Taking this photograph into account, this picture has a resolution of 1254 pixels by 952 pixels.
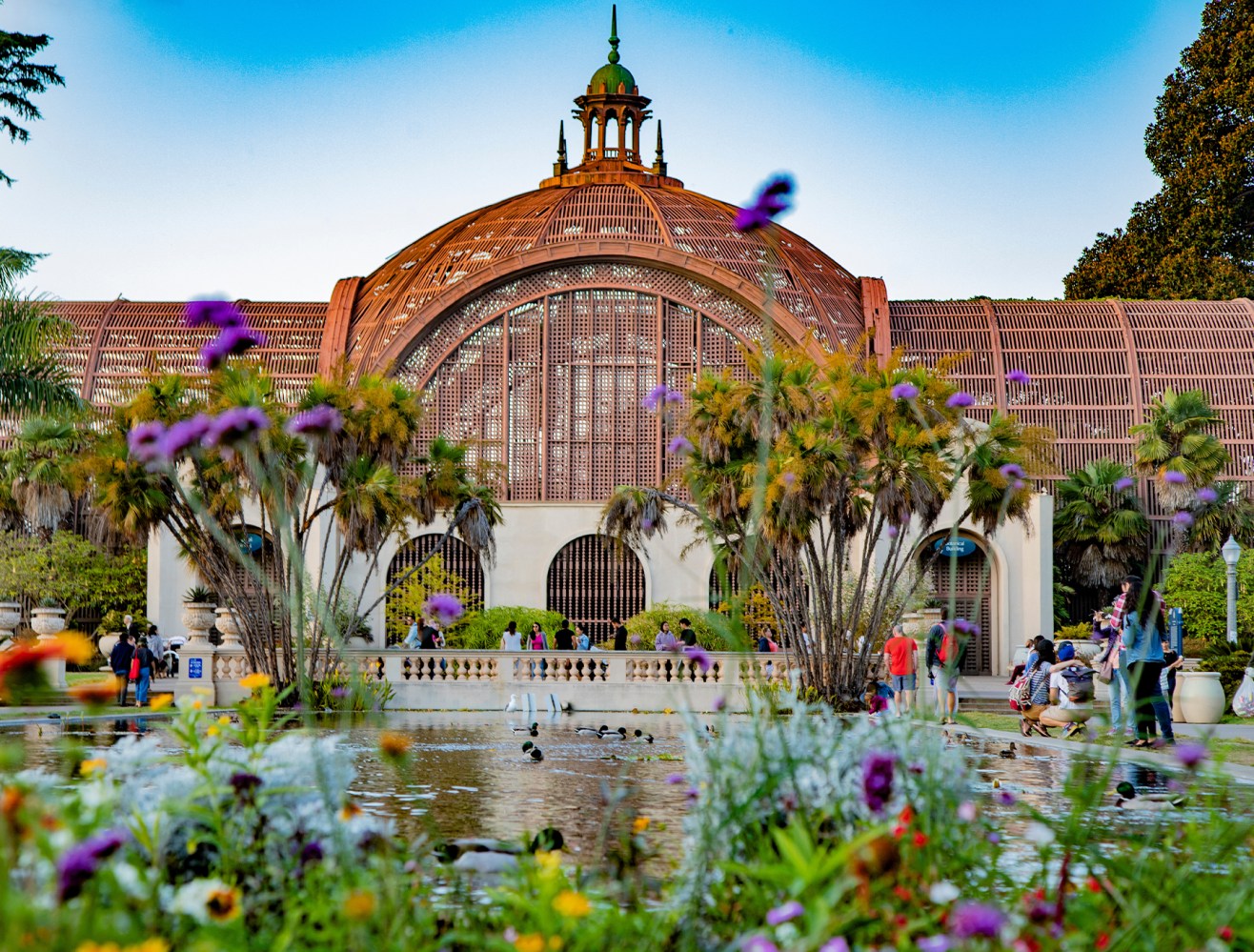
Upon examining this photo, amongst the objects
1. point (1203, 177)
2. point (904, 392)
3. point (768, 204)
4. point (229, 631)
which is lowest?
point (229, 631)

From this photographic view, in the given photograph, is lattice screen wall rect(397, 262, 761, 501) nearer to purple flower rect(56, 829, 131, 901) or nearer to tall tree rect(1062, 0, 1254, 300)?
tall tree rect(1062, 0, 1254, 300)

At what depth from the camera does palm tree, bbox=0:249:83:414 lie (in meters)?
19.0

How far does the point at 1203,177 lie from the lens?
1848 inches

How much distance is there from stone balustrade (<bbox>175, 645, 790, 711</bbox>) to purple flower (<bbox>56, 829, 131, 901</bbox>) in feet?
72.8

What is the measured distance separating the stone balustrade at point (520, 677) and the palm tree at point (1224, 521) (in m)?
15.8

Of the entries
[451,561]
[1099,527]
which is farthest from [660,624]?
[1099,527]

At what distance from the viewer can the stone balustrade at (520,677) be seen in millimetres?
25250

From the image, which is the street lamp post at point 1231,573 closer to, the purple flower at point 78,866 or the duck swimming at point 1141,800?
the duck swimming at point 1141,800

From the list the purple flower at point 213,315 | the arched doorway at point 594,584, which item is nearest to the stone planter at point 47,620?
the arched doorway at point 594,584

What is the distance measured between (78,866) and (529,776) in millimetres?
8865

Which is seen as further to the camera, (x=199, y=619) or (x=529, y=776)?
(x=199, y=619)

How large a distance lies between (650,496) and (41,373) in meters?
10.7

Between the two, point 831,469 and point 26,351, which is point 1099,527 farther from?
point 26,351

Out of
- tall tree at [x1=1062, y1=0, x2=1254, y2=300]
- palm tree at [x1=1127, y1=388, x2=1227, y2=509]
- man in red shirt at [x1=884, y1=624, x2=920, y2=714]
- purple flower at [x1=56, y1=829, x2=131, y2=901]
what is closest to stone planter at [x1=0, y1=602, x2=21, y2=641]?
man in red shirt at [x1=884, y1=624, x2=920, y2=714]
